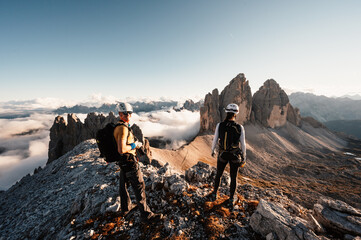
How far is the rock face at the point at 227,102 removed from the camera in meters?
105

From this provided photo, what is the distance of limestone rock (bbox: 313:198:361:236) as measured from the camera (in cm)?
459

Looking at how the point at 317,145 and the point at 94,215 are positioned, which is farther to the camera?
the point at 317,145

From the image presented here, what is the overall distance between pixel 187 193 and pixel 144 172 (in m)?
4.55

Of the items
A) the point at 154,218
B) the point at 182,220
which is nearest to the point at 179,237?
the point at 182,220

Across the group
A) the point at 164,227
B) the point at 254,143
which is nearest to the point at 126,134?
the point at 164,227

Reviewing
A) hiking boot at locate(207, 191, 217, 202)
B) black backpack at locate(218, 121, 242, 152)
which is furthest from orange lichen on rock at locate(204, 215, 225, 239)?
black backpack at locate(218, 121, 242, 152)

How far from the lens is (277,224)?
15.1 ft

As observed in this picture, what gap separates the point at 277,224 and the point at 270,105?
5466 inches

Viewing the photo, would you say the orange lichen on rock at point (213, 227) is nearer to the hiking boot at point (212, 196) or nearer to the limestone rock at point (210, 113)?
the hiking boot at point (212, 196)

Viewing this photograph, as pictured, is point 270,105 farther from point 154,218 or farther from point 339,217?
point 154,218

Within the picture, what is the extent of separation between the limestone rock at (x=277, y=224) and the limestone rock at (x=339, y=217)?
1.03 m

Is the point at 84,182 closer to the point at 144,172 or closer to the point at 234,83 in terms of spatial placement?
the point at 144,172

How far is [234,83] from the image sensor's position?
350ft

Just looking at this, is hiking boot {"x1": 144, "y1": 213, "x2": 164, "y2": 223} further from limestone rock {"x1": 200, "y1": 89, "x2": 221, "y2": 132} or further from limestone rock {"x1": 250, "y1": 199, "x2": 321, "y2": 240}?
limestone rock {"x1": 200, "y1": 89, "x2": 221, "y2": 132}
